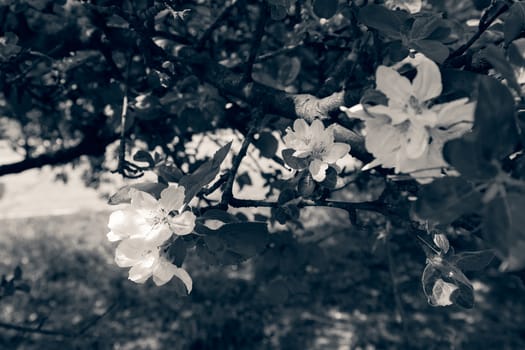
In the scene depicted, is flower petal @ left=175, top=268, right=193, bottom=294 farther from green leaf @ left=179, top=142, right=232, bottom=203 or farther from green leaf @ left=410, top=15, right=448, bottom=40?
green leaf @ left=410, top=15, right=448, bottom=40

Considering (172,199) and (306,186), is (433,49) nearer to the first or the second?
(306,186)

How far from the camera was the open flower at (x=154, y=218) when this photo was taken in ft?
3.38

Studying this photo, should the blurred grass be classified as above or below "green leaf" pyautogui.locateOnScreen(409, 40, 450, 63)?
below

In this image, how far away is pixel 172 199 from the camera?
42.7 inches

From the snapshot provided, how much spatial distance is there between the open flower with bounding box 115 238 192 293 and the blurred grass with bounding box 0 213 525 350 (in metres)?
2.36

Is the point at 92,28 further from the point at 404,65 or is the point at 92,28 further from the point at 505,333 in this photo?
the point at 505,333

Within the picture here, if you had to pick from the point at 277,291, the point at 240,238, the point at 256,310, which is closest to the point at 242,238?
the point at 240,238

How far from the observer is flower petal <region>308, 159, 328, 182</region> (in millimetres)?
1182

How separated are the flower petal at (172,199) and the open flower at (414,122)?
0.41m

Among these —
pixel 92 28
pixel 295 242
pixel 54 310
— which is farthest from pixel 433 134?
pixel 54 310

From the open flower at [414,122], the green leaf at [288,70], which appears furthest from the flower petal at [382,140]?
→ the green leaf at [288,70]

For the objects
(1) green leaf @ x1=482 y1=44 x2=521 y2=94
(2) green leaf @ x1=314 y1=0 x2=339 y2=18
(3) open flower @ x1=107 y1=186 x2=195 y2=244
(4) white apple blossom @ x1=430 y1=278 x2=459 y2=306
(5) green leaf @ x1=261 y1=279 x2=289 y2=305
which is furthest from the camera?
(5) green leaf @ x1=261 y1=279 x2=289 y2=305

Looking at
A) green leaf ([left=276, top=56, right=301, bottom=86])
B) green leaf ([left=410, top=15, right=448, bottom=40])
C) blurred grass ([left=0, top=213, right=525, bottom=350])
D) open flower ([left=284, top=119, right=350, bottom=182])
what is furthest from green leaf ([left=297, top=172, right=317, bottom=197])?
blurred grass ([left=0, top=213, right=525, bottom=350])

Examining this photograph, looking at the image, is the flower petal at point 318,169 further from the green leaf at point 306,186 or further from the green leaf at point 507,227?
the green leaf at point 507,227
